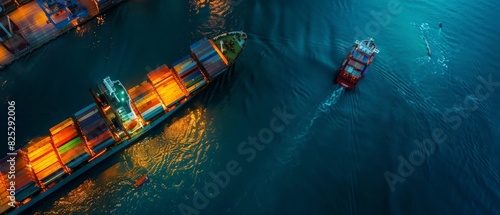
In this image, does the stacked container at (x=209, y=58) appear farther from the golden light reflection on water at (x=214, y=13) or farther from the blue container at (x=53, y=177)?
the blue container at (x=53, y=177)

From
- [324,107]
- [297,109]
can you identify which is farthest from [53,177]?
[324,107]

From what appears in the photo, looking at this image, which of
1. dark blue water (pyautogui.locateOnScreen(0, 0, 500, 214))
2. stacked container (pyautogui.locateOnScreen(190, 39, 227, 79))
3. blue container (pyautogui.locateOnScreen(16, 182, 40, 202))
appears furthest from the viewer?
stacked container (pyautogui.locateOnScreen(190, 39, 227, 79))

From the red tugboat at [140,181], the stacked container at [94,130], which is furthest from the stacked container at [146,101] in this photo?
the red tugboat at [140,181]

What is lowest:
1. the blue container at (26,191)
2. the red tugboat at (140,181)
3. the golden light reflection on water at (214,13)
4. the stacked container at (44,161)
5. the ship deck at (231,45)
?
the red tugboat at (140,181)

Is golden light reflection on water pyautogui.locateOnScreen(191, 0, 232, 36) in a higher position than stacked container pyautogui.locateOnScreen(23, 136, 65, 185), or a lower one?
higher

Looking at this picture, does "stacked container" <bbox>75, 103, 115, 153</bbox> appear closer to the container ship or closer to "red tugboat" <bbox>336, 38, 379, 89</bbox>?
the container ship

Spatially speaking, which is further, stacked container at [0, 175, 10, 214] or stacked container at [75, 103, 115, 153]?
stacked container at [75, 103, 115, 153]

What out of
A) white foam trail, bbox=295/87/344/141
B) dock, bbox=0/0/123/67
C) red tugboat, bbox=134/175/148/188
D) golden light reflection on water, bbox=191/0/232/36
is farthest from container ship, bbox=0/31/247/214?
white foam trail, bbox=295/87/344/141

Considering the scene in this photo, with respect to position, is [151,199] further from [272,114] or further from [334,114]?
[334,114]
